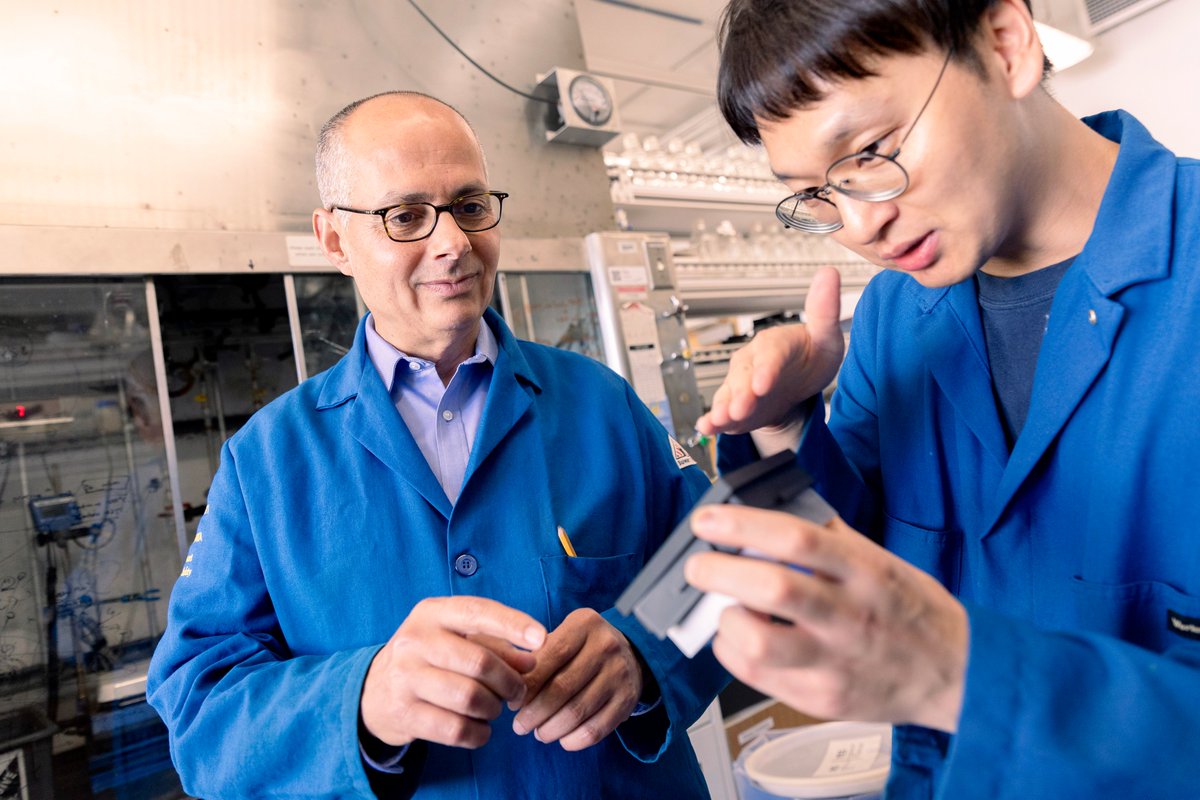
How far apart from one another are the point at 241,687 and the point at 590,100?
276cm

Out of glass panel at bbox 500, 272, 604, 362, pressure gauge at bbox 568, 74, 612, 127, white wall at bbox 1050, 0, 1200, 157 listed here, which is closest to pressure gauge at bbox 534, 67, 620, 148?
pressure gauge at bbox 568, 74, 612, 127

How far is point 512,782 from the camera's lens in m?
1.12

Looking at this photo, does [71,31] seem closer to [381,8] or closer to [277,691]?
[381,8]

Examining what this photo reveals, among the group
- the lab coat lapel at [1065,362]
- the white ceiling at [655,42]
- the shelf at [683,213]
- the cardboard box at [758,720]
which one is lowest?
the cardboard box at [758,720]

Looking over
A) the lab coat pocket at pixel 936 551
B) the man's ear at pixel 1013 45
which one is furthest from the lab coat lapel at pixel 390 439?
the man's ear at pixel 1013 45

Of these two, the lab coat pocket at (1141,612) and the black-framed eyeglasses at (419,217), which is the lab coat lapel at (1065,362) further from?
the black-framed eyeglasses at (419,217)

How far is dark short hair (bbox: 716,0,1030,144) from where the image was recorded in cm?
83

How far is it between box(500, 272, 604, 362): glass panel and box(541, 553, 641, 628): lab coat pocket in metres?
1.83

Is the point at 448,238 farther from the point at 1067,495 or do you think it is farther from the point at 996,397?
the point at 1067,495

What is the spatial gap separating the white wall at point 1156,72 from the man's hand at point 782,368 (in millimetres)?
4490

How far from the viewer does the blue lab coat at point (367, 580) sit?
106 cm

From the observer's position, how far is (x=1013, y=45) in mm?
887

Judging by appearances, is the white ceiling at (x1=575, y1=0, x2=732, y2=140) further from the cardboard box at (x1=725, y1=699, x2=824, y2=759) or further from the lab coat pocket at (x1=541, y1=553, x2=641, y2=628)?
the lab coat pocket at (x1=541, y1=553, x2=641, y2=628)

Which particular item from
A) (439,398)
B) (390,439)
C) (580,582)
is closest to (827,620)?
(580,582)
